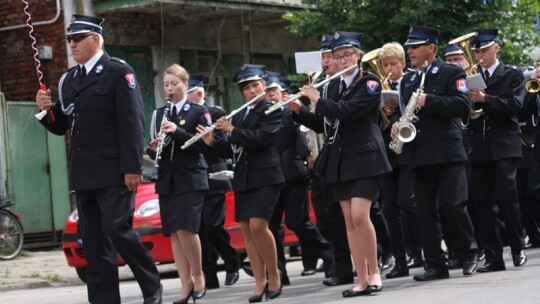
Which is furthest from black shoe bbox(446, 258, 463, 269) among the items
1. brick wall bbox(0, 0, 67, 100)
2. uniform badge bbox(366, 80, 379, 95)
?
brick wall bbox(0, 0, 67, 100)

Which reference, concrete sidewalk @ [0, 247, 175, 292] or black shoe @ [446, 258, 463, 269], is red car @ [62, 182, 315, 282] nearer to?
concrete sidewalk @ [0, 247, 175, 292]

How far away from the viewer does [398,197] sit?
1277 cm

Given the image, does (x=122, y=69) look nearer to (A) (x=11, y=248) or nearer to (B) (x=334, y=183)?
(B) (x=334, y=183)

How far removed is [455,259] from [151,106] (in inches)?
486

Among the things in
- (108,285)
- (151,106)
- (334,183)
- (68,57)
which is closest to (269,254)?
(334,183)

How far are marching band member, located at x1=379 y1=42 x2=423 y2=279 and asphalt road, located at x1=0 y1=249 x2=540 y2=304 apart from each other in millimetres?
352

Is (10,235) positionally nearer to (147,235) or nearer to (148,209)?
(148,209)

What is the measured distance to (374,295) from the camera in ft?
33.1

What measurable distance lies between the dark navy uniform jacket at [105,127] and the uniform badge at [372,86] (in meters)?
1.86

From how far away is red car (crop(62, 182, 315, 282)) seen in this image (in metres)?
14.8

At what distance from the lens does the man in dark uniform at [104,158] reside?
30.6 ft

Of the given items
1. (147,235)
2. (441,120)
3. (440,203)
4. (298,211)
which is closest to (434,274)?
(440,203)

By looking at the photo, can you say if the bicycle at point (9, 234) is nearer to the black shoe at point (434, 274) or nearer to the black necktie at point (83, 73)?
the black shoe at point (434, 274)

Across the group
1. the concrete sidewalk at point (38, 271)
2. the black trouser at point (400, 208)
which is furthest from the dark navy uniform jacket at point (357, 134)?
the concrete sidewalk at point (38, 271)
